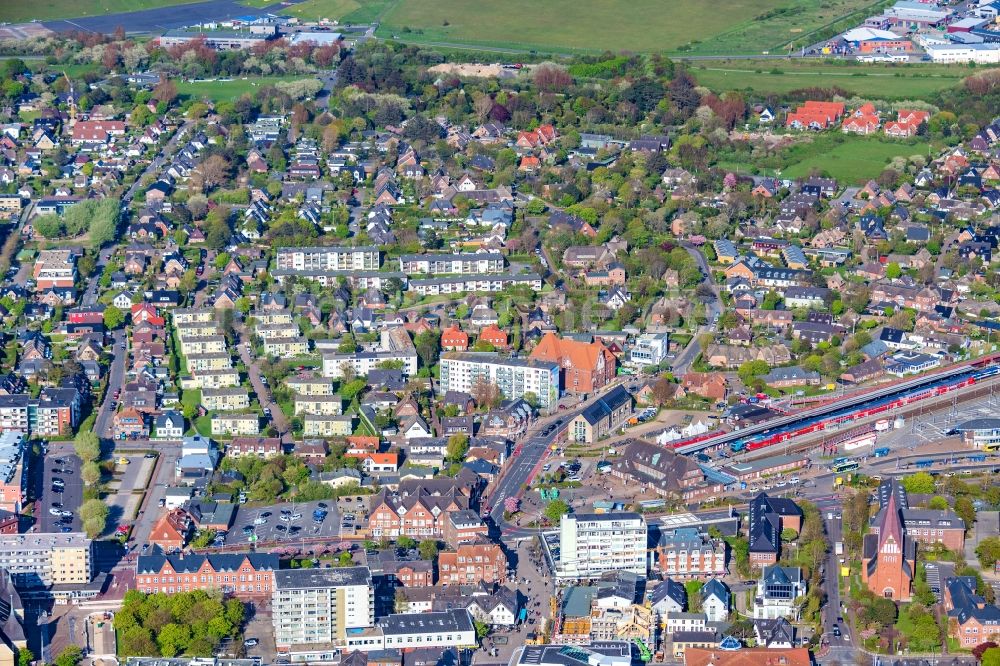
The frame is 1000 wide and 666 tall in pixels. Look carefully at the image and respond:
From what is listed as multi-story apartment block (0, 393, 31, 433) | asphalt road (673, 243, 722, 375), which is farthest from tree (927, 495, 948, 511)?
multi-story apartment block (0, 393, 31, 433)

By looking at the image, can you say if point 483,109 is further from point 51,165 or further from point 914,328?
point 914,328

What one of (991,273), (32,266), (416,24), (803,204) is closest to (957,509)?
(991,273)

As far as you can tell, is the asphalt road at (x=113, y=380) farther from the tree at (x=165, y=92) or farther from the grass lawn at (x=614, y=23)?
the grass lawn at (x=614, y=23)

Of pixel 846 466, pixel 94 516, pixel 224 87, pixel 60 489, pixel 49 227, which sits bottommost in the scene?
pixel 846 466

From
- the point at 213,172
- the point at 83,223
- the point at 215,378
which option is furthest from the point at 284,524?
the point at 213,172

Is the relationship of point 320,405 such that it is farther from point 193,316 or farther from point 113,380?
point 193,316

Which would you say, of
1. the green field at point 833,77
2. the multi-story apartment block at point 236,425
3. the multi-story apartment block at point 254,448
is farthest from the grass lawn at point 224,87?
the multi-story apartment block at point 254,448
